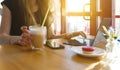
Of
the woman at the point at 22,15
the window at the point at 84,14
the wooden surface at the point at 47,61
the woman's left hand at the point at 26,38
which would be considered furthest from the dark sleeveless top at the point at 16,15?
the window at the point at 84,14

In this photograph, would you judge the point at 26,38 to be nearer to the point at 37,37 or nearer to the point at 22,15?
the point at 37,37

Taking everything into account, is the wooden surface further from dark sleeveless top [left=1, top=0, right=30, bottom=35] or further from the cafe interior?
dark sleeveless top [left=1, top=0, right=30, bottom=35]

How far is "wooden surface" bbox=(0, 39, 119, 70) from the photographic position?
0.90m

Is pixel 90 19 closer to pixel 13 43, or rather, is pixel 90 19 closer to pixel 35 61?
pixel 13 43

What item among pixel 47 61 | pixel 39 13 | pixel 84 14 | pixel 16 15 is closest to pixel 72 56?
pixel 47 61

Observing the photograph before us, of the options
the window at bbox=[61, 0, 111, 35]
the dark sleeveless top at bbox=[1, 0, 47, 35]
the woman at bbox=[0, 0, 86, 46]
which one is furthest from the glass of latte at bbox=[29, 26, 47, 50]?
the window at bbox=[61, 0, 111, 35]

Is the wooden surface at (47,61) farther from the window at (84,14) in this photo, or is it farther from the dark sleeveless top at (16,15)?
the window at (84,14)

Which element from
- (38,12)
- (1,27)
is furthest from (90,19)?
(1,27)

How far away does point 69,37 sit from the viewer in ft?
→ 5.79

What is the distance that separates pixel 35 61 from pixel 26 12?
3.00 ft

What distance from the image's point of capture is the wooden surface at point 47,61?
90cm

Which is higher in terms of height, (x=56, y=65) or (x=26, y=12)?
(x=26, y=12)

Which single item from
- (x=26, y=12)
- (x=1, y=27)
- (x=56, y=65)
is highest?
(x=26, y=12)

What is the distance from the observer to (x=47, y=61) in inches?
39.3
